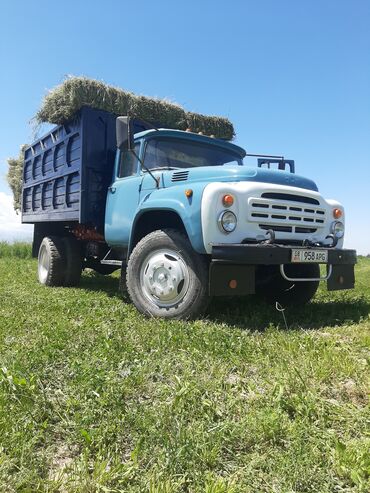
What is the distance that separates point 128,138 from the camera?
5.06 m

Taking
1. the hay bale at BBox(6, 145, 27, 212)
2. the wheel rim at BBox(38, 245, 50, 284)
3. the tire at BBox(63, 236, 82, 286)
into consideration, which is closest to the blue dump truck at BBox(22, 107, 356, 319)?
the tire at BBox(63, 236, 82, 286)

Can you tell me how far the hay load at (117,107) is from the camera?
22.0 feet

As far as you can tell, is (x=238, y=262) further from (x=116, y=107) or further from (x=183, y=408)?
(x=116, y=107)

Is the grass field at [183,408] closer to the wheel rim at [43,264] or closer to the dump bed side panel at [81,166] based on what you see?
the dump bed side panel at [81,166]

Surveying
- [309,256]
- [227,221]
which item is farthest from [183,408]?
[309,256]

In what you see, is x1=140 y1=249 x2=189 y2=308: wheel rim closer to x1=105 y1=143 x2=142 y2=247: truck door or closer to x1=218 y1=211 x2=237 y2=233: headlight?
x1=218 y1=211 x2=237 y2=233: headlight

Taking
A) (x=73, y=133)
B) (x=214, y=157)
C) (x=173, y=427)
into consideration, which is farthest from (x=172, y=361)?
(x=73, y=133)

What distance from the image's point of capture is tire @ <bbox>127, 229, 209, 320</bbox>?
4.36 meters

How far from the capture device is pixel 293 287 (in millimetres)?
5852

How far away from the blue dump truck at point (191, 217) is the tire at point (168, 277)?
0.04ft

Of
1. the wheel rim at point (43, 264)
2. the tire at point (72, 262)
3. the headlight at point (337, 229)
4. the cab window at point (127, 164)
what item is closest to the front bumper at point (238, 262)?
the headlight at point (337, 229)

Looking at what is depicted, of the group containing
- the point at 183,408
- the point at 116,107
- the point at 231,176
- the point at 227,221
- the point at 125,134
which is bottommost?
the point at 183,408

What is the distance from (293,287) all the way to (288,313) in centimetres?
70

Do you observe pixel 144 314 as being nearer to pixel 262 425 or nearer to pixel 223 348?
pixel 223 348
